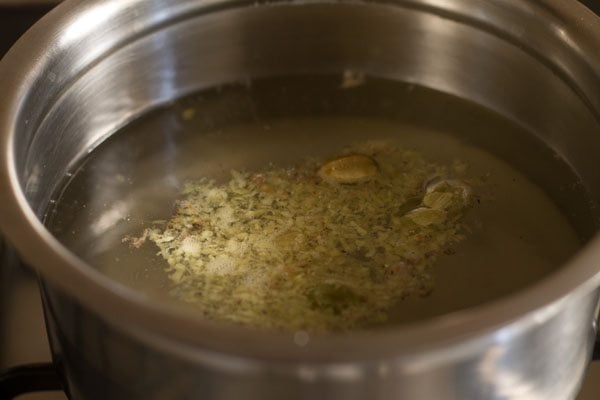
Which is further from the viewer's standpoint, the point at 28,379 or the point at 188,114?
the point at 188,114

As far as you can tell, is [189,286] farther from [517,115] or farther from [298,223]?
[517,115]

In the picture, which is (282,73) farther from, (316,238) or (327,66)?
(316,238)

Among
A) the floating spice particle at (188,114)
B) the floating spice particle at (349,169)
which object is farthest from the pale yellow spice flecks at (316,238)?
the floating spice particle at (188,114)

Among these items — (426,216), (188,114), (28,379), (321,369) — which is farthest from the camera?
(188,114)

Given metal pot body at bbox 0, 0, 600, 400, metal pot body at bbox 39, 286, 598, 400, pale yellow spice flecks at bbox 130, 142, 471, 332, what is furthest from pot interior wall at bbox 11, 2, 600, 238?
metal pot body at bbox 39, 286, 598, 400

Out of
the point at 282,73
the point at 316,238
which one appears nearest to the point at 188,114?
the point at 282,73

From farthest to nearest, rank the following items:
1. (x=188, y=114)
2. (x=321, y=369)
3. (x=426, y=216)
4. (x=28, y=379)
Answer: (x=188, y=114) < (x=426, y=216) < (x=28, y=379) < (x=321, y=369)

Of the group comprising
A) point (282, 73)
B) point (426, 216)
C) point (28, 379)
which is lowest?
point (28, 379)
